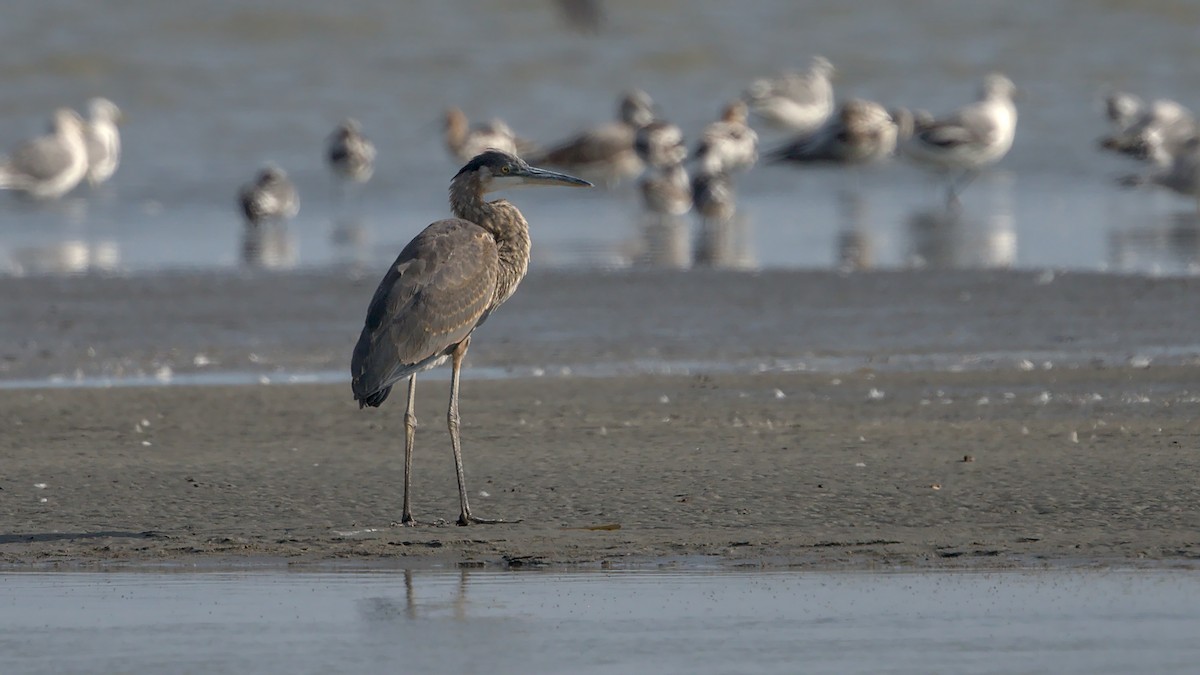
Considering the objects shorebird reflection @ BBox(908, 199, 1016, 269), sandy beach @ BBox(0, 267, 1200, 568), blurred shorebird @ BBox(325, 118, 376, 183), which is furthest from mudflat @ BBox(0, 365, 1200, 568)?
blurred shorebird @ BBox(325, 118, 376, 183)

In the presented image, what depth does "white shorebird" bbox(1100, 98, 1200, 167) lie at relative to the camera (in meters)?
21.3

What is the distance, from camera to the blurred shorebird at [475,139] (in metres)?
22.4

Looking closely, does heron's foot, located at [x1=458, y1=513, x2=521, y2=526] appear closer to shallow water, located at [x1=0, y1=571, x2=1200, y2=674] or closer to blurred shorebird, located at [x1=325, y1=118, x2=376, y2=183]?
shallow water, located at [x1=0, y1=571, x2=1200, y2=674]

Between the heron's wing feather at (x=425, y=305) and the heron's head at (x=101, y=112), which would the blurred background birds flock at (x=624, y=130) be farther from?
the heron's wing feather at (x=425, y=305)

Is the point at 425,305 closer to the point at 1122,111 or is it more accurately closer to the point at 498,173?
the point at 498,173

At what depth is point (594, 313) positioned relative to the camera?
1268 cm

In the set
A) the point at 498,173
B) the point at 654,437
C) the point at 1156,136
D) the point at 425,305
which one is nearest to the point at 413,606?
the point at 425,305

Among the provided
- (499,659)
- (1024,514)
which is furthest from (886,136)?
(499,659)

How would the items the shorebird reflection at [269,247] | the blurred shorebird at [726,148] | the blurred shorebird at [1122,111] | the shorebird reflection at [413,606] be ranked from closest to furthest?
the shorebird reflection at [413,606]
the shorebird reflection at [269,247]
the blurred shorebird at [726,148]
the blurred shorebird at [1122,111]

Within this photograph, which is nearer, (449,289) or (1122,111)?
(449,289)

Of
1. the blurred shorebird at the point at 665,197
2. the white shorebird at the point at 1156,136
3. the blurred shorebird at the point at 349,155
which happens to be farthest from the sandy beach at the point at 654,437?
the white shorebird at the point at 1156,136

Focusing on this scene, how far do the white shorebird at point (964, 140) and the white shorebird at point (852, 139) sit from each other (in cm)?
52

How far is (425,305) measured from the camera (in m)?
7.57

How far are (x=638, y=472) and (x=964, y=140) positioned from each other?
43.8 ft
